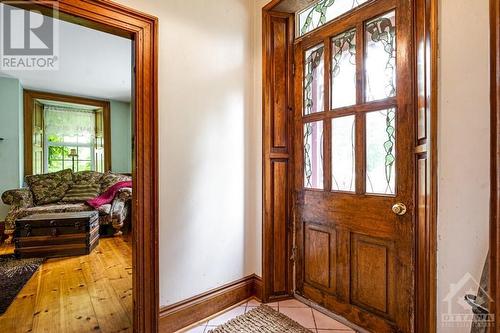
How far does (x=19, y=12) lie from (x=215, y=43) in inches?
81.8

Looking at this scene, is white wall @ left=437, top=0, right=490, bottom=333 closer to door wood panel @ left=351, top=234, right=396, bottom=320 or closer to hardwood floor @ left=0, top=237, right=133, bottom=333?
door wood panel @ left=351, top=234, right=396, bottom=320

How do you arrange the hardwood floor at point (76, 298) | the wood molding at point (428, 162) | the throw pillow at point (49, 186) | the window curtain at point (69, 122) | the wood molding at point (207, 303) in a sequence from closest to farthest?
the wood molding at point (428, 162), the wood molding at point (207, 303), the hardwood floor at point (76, 298), the throw pillow at point (49, 186), the window curtain at point (69, 122)

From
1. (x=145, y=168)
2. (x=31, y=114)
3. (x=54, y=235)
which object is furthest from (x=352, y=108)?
(x=31, y=114)

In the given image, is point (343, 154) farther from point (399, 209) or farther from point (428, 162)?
point (428, 162)

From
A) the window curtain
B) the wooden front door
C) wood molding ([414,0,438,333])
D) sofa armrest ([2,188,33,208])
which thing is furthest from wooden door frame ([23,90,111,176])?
wood molding ([414,0,438,333])

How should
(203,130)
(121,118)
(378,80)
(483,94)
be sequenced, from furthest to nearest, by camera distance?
(121,118)
(203,130)
(378,80)
(483,94)

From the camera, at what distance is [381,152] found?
64.2 inches

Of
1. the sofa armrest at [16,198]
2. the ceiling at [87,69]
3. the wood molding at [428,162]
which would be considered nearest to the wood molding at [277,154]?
the wood molding at [428,162]

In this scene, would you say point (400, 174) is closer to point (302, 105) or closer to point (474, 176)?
point (474, 176)

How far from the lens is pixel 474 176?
1.01 meters

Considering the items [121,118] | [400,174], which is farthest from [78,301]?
[121,118]

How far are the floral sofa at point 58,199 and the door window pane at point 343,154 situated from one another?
136 inches

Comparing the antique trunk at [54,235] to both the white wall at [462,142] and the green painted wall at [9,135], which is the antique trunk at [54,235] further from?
the white wall at [462,142]

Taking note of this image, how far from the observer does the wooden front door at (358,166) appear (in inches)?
58.8
